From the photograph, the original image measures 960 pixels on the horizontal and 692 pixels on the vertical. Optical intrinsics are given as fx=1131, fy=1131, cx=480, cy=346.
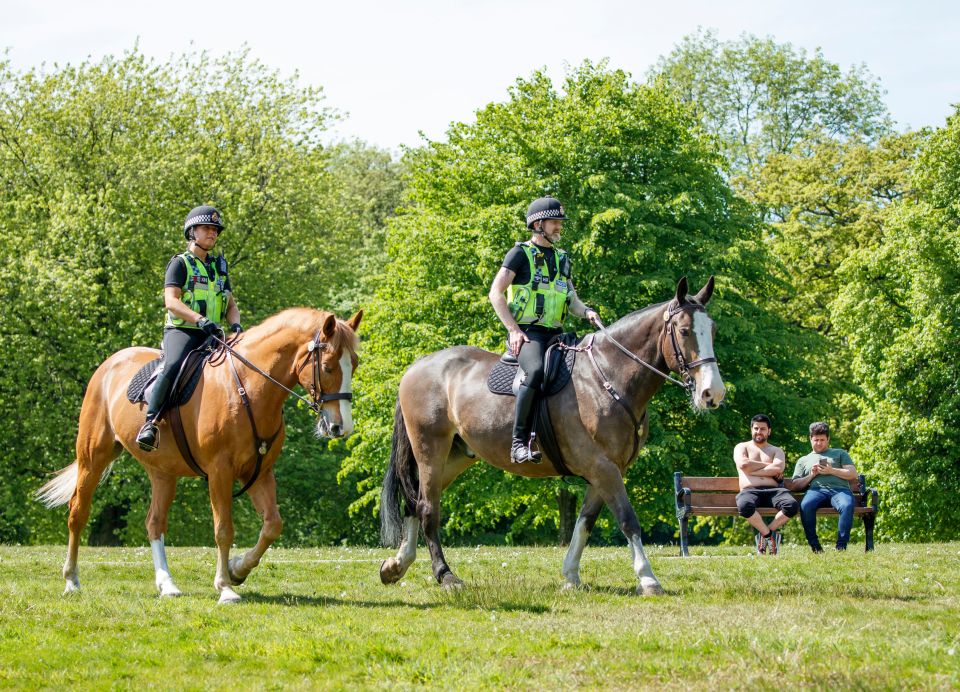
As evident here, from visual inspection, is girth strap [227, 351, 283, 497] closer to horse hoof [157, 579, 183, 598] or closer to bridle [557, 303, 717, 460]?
horse hoof [157, 579, 183, 598]

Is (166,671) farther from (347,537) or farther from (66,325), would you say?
(347,537)

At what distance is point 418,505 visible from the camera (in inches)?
499

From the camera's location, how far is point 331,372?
10766 mm

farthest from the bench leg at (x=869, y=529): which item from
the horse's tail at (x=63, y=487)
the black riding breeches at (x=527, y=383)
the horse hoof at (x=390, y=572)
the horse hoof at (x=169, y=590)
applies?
the horse's tail at (x=63, y=487)

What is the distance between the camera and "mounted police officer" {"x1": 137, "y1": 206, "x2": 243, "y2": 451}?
37.9 feet

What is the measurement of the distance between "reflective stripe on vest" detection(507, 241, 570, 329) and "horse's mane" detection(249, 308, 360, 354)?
5.78 feet

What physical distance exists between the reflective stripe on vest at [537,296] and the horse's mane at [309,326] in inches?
69.3

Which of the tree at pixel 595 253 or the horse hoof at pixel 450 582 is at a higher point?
the tree at pixel 595 253

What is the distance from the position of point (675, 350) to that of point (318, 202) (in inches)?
1382

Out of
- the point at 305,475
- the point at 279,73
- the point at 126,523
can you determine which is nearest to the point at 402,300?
the point at 305,475

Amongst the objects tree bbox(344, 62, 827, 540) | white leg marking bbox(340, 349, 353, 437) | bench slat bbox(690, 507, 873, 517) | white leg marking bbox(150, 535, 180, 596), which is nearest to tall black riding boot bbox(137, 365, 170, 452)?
white leg marking bbox(150, 535, 180, 596)

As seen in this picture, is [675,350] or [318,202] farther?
[318,202]

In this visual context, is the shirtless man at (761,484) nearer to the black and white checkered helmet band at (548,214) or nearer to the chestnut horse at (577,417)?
the chestnut horse at (577,417)

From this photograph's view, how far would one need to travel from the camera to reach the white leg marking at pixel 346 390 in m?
10.5
